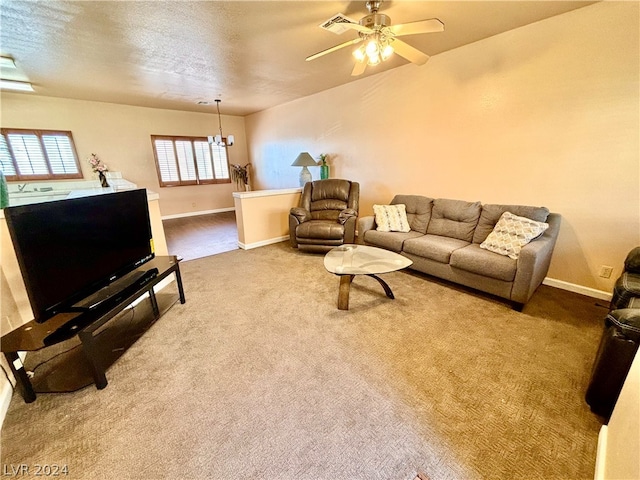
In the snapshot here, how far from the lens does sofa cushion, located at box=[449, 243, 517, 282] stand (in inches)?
93.2

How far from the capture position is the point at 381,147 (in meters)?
4.14

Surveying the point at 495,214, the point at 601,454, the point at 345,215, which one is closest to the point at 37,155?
the point at 345,215

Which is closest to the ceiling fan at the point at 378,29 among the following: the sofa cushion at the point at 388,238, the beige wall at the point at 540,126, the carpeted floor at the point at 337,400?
the beige wall at the point at 540,126

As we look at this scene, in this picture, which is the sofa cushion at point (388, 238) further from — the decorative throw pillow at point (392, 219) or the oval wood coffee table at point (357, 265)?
the oval wood coffee table at point (357, 265)

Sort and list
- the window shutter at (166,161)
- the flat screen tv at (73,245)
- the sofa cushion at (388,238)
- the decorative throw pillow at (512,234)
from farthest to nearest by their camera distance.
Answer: the window shutter at (166,161) < the sofa cushion at (388,238) < the decorative throw pillow at (512,234) < the flat screen tv at (73,245)

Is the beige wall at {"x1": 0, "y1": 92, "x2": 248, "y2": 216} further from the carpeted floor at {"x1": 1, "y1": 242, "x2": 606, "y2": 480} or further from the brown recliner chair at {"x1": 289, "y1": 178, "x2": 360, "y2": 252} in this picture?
the carpeted floor at {"x1": 1, "y1": 242, "x2": 606, "y2": 480}

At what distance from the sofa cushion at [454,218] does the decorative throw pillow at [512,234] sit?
1.12ft

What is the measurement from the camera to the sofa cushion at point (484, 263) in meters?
2.37

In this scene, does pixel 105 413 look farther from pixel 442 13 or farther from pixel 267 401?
pixel 442 13

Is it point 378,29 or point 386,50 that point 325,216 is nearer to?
point 386,50

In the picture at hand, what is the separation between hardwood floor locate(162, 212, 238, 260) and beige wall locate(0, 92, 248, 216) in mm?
639

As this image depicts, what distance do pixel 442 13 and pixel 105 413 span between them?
381 centimetres

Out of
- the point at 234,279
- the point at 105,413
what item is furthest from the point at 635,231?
the point at 105,413

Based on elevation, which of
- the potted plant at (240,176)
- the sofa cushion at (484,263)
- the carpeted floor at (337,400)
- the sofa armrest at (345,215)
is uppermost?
the potted plant at (240,176)
